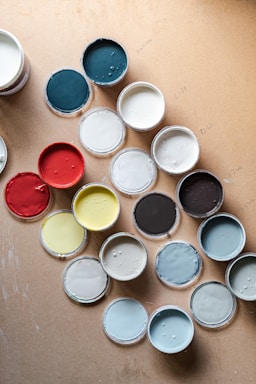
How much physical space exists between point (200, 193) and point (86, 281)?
54 centimetres

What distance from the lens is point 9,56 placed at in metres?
2.15

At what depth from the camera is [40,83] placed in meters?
2.22

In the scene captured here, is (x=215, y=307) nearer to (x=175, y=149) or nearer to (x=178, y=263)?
(x=178, y=263)

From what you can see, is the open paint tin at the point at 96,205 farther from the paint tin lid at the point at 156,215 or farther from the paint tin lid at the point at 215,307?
the paint tin lid at the point at 215,307

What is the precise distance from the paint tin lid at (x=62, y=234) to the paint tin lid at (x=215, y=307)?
478 millimetres

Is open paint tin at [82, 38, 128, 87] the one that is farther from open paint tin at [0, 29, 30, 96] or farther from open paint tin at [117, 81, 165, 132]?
open paint tin at [0, 29, 30, 96]

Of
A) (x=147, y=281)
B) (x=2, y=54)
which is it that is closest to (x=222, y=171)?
(x=147, y=281)

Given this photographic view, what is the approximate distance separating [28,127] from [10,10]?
0.44m

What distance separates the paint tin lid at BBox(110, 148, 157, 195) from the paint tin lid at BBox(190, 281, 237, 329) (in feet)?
1.43

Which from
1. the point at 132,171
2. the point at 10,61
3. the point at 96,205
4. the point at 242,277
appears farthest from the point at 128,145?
the point at 242,277

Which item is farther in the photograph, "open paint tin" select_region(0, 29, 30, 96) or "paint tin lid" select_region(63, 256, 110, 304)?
"paint tin lid" select_region(63, 256, 110, 304)

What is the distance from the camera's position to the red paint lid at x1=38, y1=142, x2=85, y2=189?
2.18 metres

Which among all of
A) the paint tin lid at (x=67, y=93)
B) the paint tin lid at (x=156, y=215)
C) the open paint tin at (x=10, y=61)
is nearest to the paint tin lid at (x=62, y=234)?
the paint tin lid at (x=156, y=215)

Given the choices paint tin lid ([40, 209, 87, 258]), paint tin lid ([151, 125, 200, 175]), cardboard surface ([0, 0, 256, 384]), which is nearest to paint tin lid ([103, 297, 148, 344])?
cardboard surface ([0, 0, 256, 384])
